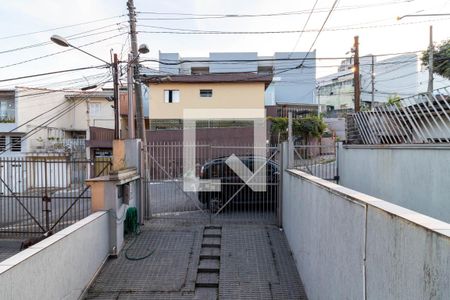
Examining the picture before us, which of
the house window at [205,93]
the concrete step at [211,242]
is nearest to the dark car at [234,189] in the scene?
the concrete step at [211,242]

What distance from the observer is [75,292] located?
194 inches

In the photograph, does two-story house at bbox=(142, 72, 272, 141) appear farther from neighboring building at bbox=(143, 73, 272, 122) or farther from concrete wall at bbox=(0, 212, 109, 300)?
concrete wall at bbox=(0, 212, 109, 300)

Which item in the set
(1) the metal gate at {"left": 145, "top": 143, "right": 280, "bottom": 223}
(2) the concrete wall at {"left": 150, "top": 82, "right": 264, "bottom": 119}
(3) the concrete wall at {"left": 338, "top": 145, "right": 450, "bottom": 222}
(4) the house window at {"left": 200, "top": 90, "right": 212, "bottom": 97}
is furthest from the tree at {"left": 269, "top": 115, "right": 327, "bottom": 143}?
(1) the metal gate at {"left": 145, "top": 143, "right": 280, "bottom": 223}

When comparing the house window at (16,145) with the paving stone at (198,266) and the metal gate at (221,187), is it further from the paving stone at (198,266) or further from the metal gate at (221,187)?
the paving stone at (198,266)

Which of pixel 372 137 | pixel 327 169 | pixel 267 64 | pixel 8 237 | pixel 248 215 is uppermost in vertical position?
pixel 267 64

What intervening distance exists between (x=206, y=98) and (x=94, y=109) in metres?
10.1

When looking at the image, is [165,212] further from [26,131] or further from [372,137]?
[26,131]

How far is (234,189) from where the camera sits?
8922 mm

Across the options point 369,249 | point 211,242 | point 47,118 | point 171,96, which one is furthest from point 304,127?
point 369,249

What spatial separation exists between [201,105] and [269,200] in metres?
17.1

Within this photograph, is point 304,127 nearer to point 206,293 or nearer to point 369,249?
point 206,293

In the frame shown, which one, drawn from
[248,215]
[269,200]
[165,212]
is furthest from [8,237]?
[269,200]

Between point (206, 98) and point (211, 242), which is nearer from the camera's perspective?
point (211, 242)

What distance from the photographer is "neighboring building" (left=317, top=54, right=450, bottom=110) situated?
36.4 metres
